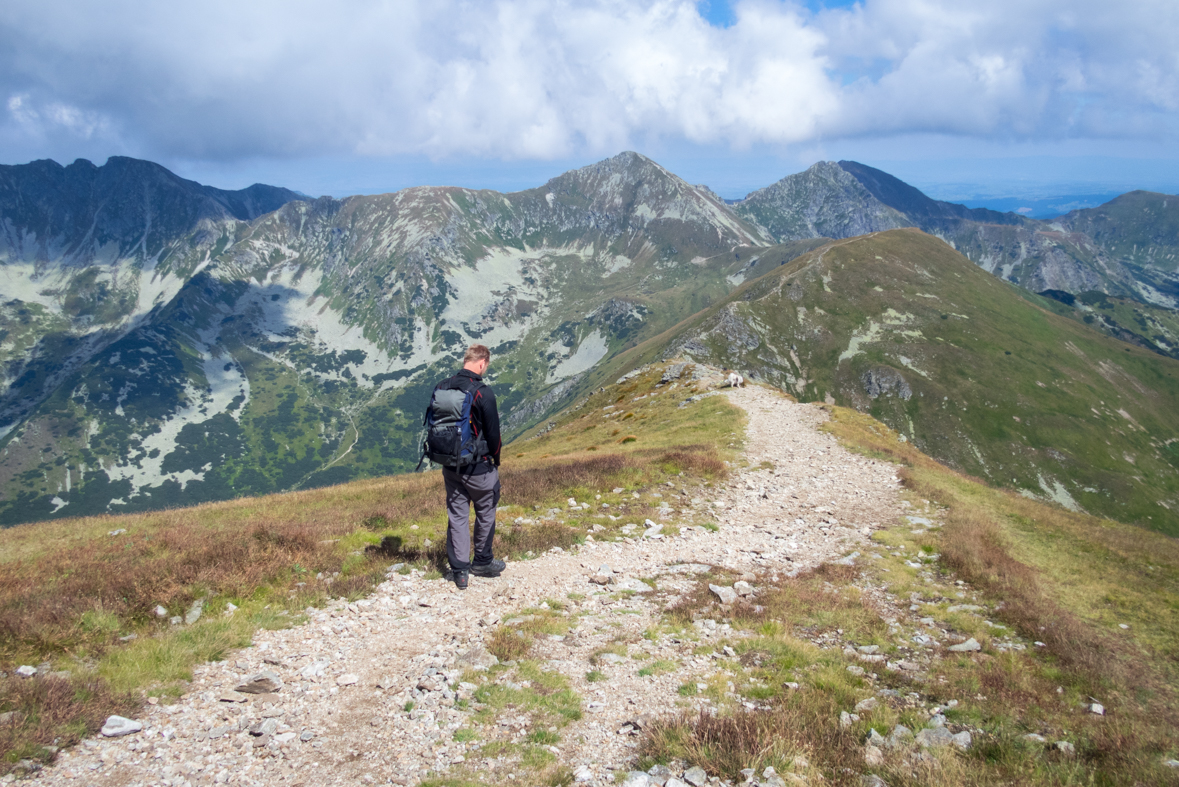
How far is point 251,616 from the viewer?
34.6 feet

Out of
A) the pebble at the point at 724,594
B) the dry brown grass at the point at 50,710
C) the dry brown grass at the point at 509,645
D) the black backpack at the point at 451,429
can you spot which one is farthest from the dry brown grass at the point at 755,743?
the dry brown grass at the point at 50,710

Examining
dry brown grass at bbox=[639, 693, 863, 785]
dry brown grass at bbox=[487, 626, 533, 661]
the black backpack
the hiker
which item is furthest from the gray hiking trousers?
dry brown grass at bbox=[639, 693, 863, 785]

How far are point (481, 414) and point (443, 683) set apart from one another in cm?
575

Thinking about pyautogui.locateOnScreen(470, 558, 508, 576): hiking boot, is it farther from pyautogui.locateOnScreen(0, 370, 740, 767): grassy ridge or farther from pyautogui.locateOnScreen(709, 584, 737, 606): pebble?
pyautogui.locateOnScreen(709, 584, 737, 606): pebble

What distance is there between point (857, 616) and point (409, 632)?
30.9ft

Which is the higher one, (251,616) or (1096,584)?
(251,616)

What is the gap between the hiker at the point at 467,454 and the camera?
39.5 feet

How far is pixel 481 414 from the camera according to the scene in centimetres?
1252

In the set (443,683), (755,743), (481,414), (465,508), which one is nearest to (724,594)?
(755,743)

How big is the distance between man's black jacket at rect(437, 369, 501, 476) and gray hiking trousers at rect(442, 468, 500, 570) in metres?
0.24

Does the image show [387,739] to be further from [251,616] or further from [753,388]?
[753,388]

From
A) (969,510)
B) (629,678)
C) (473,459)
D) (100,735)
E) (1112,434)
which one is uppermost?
(473,459)

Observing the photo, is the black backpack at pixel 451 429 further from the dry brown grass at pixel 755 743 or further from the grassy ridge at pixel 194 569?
the dry brown grass at pixel 755 743

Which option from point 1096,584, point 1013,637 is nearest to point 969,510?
point 1096,584
